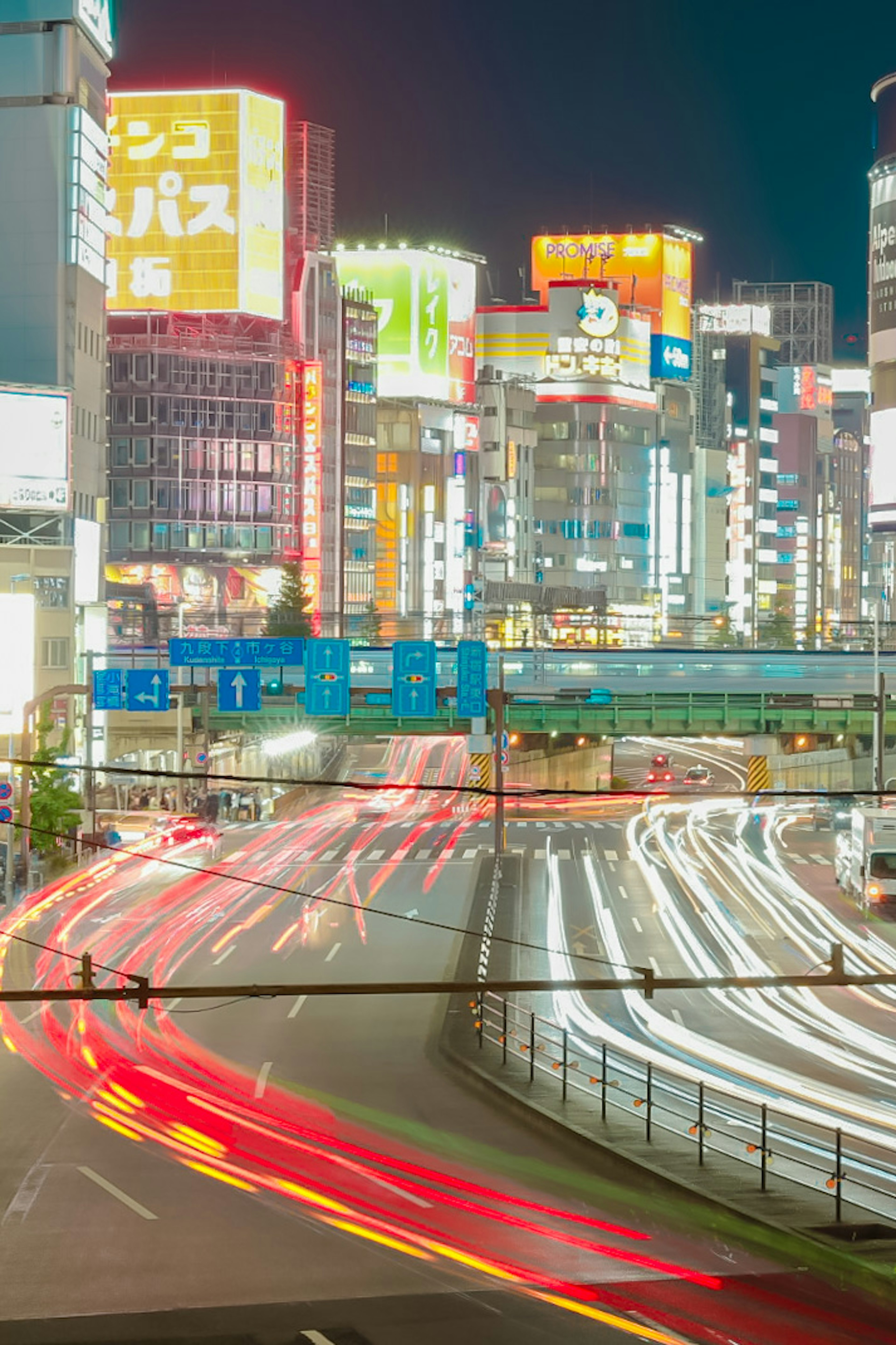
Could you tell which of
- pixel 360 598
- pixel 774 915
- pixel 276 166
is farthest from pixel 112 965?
pixel 360 598

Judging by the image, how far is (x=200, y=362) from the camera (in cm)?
12888

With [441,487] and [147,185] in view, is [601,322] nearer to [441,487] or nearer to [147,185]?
[441,487]

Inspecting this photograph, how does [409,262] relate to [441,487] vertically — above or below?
above

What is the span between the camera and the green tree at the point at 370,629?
110m

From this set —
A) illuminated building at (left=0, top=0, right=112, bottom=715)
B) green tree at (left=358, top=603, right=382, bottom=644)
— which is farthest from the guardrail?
green tree at (left=358, top=603, right=382, bottom=644)

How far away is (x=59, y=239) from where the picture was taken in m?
79.6

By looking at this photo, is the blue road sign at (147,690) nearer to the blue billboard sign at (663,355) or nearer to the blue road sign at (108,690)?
the blue road sign at (108,690)

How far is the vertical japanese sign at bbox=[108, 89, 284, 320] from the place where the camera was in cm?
12375

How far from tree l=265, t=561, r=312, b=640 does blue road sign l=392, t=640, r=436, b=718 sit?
40.6 metres

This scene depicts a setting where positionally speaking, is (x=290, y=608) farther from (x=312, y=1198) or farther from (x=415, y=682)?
(x=312, y=1198)

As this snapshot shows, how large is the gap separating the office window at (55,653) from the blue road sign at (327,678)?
2085cm

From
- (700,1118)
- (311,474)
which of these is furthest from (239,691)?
(311,474)

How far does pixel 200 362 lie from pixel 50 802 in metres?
75.2

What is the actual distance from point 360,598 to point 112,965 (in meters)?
107
